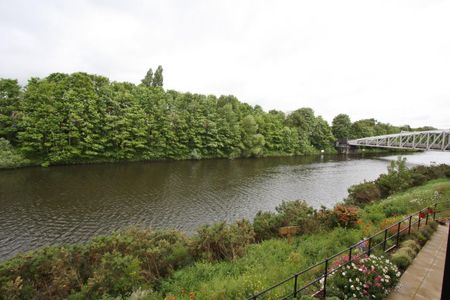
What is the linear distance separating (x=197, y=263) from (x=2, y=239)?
1116cm

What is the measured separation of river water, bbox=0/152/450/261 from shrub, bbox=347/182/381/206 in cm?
279

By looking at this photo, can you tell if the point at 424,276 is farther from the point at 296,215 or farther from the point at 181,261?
the point at 181,261

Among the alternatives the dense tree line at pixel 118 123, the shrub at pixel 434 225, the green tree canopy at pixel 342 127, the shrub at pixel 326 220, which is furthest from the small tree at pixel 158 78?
the shrub at pixel 434 225

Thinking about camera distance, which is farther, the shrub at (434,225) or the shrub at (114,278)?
the shrub at (434,225)

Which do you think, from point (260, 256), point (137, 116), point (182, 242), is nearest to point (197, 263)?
point (182, 242)

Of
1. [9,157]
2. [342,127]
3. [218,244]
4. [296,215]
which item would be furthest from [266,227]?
[342,127]

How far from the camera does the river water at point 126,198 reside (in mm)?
14164

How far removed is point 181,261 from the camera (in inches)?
374

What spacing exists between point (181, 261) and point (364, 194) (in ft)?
52.4

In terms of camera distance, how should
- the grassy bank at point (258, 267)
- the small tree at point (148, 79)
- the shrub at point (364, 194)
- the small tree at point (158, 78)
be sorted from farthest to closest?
1. the small tree at point (158, 78)
2. the small tree at point (148, 79)
3. the shrub at point (364, 194)
4. the grassy bank at point (258, 267)

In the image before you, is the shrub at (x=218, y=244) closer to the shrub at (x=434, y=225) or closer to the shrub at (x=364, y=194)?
the shrub at (x=434, y=225)

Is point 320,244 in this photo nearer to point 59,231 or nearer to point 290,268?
point 290,268

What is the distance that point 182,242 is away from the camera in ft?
34.2

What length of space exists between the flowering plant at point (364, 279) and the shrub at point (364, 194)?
1313 cm
